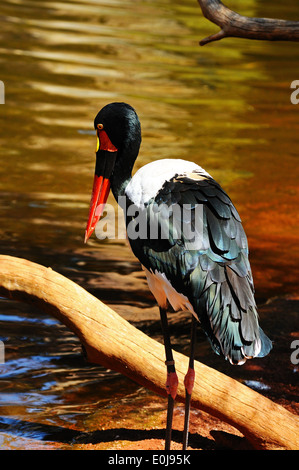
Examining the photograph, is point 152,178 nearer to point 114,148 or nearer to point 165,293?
point 114,148

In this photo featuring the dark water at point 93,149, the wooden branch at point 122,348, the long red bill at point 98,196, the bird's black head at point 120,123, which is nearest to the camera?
the bird's black head at point 120,123

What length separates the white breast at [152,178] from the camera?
121 inches

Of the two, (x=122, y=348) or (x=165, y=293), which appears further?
(x=122, y=348)

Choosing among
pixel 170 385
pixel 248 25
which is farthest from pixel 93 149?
pixel 170 385

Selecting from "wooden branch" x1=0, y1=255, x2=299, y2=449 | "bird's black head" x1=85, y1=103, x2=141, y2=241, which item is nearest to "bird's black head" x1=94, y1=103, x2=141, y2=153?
"bird's black head" x1=85, y1=103, x2=141, y2=241

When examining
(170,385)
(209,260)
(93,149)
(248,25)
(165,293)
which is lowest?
(93,149)

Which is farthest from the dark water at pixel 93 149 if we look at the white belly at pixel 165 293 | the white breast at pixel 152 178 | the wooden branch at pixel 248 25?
the wooden branch at pixel 248 25

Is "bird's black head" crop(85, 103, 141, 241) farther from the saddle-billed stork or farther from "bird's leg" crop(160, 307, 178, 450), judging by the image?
"bird's leg" crop(160, 307, 178, 450)

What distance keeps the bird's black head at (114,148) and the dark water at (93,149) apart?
125 centimetres

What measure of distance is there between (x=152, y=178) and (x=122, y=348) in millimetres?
881

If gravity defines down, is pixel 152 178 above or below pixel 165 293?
above

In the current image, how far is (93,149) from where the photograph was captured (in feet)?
30.2

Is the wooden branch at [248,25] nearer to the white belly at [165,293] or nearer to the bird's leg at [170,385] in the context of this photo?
the white belly at [165,293]

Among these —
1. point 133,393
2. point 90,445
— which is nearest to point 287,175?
point 133,393
